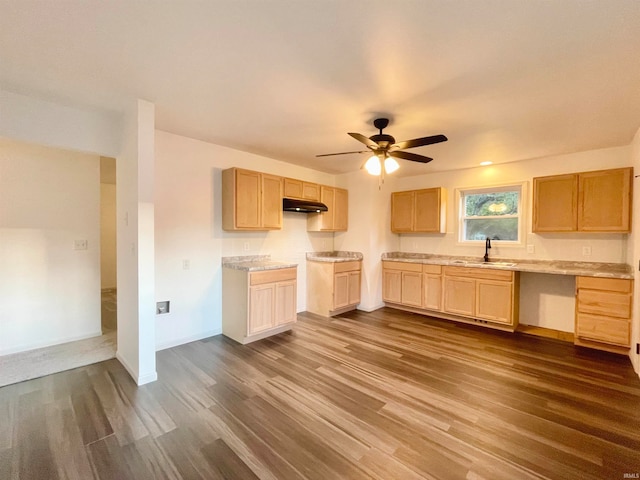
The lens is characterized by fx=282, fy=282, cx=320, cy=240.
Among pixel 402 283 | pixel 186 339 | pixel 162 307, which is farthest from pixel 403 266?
pixel 162 307

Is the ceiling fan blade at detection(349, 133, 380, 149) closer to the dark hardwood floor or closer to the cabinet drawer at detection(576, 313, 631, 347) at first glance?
the dark hardwood floor

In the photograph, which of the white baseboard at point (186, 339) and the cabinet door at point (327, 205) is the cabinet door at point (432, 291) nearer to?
the cabinet door at point (327, 205)

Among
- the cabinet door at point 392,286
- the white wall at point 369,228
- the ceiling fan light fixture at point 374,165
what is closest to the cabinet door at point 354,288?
the white wall at point 369,228

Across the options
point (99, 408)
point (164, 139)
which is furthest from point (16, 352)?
point (164, 139)

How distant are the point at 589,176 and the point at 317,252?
4.01 meters

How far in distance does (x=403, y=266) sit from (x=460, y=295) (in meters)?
1.02

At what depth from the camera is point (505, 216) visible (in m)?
4.54

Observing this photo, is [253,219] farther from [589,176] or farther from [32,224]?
[589,176]

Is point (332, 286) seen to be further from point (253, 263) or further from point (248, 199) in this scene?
point (248, 199)

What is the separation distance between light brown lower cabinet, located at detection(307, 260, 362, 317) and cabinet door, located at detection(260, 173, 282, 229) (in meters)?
1.18

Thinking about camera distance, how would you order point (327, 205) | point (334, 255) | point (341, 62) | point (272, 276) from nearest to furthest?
point (341, 62) → point (272, 276) → point (327, 205) → point (334, 255)

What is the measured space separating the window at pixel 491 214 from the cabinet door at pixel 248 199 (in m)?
3.52

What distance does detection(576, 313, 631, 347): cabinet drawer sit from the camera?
3223 millimetres

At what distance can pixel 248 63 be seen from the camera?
1.94m
